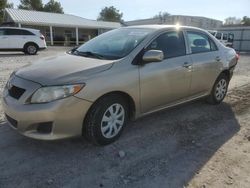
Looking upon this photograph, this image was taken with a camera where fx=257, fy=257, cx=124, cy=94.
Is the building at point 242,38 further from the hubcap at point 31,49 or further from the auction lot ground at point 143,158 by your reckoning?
the auction lot ground at point 143,158

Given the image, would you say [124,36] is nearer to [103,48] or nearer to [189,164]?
[103,48]

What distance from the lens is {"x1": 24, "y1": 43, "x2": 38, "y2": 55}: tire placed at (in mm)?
16125

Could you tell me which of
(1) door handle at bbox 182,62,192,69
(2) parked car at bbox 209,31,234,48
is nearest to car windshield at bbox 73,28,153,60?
(1) door handle at bbox 182,62,192,69

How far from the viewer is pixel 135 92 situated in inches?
145

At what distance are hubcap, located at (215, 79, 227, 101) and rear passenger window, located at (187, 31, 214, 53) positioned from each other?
804 millimetres

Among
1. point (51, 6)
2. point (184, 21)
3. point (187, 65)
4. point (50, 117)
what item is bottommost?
point (50, 117)

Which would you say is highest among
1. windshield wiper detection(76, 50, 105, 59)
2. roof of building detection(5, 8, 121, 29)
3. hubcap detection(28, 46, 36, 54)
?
roof of building detection(5, 8, 121, 29)

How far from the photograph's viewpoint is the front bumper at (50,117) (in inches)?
118

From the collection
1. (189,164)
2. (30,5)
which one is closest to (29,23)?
(30,5)

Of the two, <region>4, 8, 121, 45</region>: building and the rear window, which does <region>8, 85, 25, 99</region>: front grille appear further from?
<region>4, 8, 121, 45</region>: building

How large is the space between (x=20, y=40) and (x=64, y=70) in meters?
14.1

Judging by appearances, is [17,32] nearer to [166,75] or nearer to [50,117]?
[166,75]

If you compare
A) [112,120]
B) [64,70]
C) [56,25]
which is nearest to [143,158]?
[112,120]

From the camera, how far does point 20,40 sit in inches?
625
